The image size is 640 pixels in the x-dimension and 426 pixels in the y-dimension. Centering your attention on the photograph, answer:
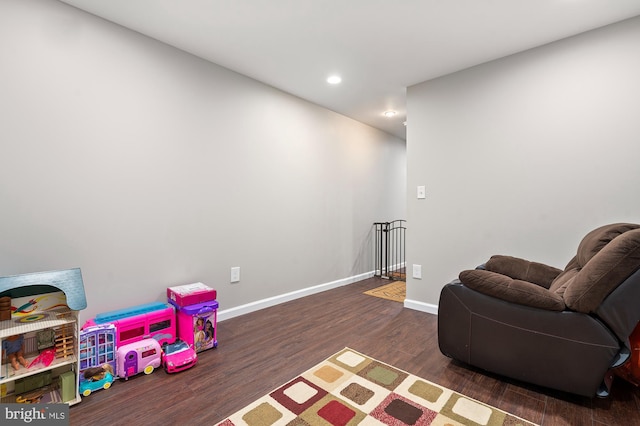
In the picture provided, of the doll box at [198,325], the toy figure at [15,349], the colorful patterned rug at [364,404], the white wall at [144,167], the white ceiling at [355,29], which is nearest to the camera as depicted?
the colorful patterned rug at [364,404]

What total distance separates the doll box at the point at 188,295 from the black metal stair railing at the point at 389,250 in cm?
289

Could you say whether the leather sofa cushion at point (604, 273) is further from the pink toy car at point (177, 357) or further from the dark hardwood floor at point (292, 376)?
the pink toy car at point (177, 357)

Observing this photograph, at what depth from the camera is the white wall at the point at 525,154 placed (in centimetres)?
214

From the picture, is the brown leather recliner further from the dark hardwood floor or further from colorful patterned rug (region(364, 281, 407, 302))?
colorful patterned rug (region(364, 281, 407, 302))

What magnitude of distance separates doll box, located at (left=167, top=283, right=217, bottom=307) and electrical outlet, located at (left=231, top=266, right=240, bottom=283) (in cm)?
44

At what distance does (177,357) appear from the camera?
194cm

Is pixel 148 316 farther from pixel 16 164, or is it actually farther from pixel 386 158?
pixel 386 158

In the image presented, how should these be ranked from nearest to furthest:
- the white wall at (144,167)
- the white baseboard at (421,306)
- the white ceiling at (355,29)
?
the white wall at (144,167) → the white ceiling at (355,29) → the white baseboard at (421,306)

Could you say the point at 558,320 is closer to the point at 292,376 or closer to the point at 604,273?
the point at 604,273

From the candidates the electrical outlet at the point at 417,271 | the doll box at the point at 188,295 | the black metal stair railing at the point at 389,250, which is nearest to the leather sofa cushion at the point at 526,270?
the electrical outlet at the point at 417,271

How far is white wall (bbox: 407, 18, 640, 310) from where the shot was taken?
2.14 metres

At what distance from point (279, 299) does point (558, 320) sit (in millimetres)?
2459

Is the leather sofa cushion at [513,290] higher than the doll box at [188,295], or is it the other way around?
the leather sofa cushion at [513,290]

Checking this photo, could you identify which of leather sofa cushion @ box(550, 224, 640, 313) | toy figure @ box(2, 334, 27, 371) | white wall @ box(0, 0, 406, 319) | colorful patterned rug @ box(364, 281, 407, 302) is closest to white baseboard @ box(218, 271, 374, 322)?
white wall @ box(0, 0, 406, 319)
